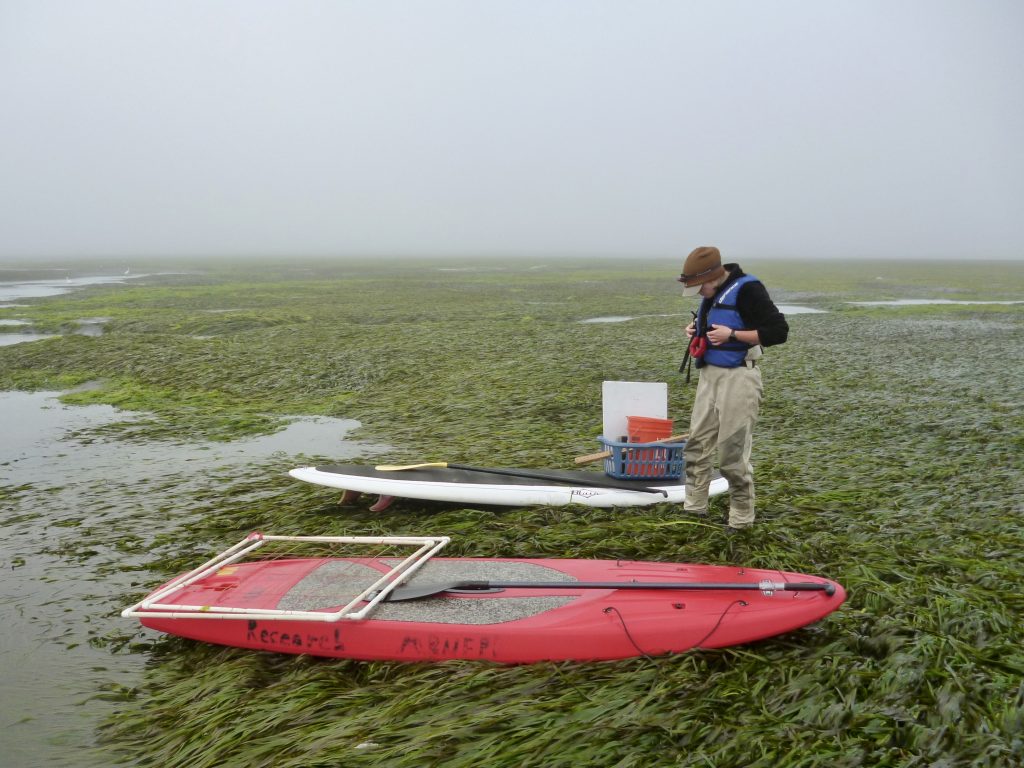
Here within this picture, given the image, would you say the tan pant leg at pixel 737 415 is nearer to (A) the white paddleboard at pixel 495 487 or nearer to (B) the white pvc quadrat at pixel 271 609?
(A) the white paddleboard at pixel 495 487

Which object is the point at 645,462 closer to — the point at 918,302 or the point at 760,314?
the point at 760,314

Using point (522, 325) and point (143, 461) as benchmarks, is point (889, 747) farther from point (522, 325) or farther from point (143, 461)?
point (522, 325)

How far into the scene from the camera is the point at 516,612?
4.27 m

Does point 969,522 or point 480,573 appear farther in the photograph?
point 969,522

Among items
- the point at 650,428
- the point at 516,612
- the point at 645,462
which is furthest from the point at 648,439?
the point at 516,612

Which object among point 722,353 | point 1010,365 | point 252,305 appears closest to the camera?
point 722,353

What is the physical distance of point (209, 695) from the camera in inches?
161

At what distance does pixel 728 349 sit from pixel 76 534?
5.92 m

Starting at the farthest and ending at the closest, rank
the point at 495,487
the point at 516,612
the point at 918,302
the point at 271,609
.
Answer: the point at 918,302
the point at 495,487
the point at 271,609
the point at 516,612

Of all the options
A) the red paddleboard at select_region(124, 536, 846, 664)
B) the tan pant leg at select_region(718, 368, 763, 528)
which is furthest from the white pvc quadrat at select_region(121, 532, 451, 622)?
the tan pant leg at select_region(718, 368, 763, 528)

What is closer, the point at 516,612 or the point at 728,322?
the point at 516,612

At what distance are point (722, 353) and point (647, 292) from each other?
32387 mm

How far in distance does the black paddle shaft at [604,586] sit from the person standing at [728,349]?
125cm

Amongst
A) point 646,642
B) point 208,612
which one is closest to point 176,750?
point 208,612
